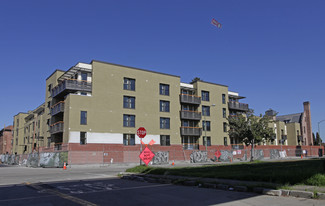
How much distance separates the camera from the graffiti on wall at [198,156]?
158ft

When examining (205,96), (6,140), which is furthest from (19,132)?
(205,96)

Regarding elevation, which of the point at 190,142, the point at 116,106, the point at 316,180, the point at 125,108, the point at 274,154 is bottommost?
the point at 274,154

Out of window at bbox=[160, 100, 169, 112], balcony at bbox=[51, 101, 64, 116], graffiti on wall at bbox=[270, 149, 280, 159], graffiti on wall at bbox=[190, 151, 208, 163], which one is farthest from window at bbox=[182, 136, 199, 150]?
balcony at bbox=[51, 101, 64, 116]

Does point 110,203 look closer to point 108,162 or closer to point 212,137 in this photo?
point 108,162

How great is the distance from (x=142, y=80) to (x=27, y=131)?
119ft

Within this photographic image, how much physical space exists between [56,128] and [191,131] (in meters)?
22.2

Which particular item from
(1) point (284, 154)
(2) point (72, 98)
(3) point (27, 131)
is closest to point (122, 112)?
(2) point (72, 98)

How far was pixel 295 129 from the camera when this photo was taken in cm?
7925

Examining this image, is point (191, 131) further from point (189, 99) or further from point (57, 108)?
point (57, 108)

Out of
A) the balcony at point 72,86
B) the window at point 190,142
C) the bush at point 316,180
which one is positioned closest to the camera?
the bush at point 316,180

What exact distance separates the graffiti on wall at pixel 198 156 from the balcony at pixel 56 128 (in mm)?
20850

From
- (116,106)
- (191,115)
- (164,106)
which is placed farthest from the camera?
(191,115)

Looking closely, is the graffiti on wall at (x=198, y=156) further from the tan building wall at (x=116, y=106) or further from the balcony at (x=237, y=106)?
the balcony at (x=237, y=106)

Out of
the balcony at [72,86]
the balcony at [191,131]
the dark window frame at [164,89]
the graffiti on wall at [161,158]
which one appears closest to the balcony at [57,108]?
the balcony at [72,86]
